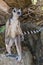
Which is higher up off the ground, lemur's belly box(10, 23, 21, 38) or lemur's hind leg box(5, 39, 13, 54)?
lemur's belly box(10, 23, 21, 38)

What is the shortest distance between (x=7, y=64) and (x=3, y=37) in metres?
0.16

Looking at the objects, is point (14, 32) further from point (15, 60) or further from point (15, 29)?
point (15, 60)

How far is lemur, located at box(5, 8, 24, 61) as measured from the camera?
1168 mm

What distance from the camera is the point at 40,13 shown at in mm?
1434

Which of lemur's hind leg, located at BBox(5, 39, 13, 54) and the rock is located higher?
lemur's hind leg, located at BBox(5, 39, 13, 54)

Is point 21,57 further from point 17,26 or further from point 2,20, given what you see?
point 2,20

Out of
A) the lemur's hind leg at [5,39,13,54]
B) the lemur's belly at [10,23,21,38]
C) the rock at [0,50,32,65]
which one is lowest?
the rock at [0,50,32,65]

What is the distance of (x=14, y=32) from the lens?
1.19 m

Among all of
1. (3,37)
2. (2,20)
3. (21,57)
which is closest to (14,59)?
(21,57)

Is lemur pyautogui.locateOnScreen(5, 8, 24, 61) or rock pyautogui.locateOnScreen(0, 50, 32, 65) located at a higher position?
lemur pyautogui.locateOnScreen(5, 8, 24, 61)

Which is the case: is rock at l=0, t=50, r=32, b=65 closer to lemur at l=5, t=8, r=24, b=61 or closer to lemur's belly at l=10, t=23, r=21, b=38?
lemur at l=5, t=8, r=24, b=61

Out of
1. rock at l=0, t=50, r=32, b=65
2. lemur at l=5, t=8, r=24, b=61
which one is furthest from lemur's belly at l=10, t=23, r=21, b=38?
rock at l=0, t=50, r=32, b=65

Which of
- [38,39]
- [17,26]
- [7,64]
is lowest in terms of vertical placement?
[7,64]

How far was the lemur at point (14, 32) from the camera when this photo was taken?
117 cm
